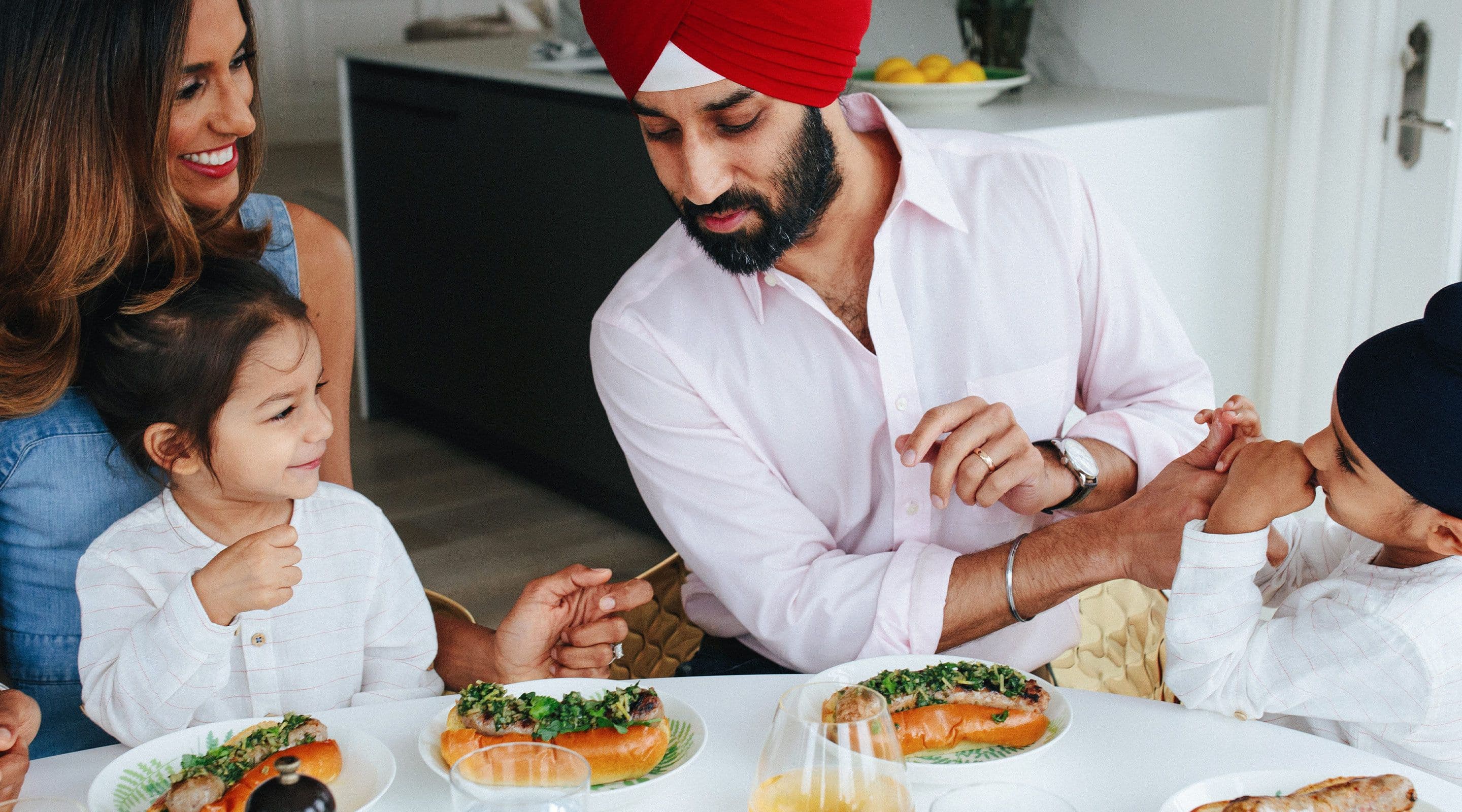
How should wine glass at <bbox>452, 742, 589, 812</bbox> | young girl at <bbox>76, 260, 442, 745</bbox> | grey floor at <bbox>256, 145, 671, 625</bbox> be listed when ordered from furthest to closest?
1. grey floor at <bbox>256, 145, 671, 625</bbox>
2. young girl at <bbox>76, 260, 442, 745</bbox>
3. wine glass at <bbox>452, 742, 589, 812</bbox>

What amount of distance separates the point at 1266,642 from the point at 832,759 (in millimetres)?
586

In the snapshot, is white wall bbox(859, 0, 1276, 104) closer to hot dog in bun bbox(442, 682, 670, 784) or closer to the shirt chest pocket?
the shirt chest pocket

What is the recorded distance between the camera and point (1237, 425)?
141 cm

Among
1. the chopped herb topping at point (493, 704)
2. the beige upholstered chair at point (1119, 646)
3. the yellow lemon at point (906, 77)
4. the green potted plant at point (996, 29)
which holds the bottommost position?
the beige upholstered chair at point (1119, 646)

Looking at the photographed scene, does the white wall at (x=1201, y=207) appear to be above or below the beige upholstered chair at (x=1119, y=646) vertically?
above

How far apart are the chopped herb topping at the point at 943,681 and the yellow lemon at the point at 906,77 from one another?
191 centimetres

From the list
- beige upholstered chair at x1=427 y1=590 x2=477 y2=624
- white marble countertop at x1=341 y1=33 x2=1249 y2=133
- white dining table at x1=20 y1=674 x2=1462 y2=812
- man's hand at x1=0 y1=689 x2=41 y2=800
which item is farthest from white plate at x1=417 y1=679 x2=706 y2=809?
white marble countertop at x1=341 y1=33 x2=1249 y2=133

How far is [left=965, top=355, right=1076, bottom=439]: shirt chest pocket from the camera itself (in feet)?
5.57

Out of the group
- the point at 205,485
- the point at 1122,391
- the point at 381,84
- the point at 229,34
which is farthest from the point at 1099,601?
the point at 381,84

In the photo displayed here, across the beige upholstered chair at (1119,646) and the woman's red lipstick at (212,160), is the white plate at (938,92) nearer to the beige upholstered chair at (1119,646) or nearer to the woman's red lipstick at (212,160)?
the beige upholstered chair at (1119,646)

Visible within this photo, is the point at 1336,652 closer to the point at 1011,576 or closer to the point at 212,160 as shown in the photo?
the point at 1011,576

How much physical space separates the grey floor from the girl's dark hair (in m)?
1.84

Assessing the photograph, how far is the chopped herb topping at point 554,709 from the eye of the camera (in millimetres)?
1112

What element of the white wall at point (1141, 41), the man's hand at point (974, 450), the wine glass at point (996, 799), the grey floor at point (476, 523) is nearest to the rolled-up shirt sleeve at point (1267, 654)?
the man's hand at point (974, 450)
